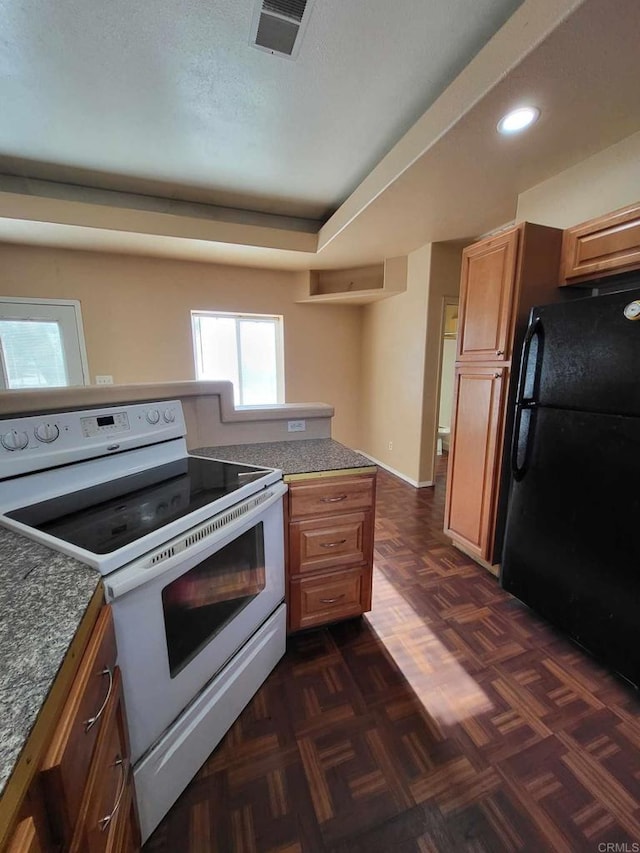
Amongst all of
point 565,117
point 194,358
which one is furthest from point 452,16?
point 194,358

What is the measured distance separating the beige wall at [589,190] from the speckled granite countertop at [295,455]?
6.18 ft

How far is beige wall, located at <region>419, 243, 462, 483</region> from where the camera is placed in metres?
3.31

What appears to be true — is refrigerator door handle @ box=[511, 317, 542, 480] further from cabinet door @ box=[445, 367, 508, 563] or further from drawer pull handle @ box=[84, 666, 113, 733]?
drawer pull handle @ box=[84, 666, 113, 733]

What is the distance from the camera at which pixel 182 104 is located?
1.87 m

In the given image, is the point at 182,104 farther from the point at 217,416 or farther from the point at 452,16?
the point at 217,416

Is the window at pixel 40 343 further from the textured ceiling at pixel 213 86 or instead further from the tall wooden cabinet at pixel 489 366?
the tall wooden cabinet at pixel 489 366

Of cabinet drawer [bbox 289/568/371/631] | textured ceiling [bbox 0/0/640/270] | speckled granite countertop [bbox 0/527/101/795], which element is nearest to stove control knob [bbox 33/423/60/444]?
speckled granite countertop [bbox 0/527/101/795]

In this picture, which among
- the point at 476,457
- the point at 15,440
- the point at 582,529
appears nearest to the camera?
the point at 15,440

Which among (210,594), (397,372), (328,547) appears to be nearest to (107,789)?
(210,594)

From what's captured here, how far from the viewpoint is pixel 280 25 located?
4.64 ft

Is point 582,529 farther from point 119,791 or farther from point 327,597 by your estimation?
point 119,791

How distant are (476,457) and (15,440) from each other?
2.24 meters

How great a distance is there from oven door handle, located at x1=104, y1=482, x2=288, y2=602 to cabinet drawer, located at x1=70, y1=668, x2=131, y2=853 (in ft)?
0.66

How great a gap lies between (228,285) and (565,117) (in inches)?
128
